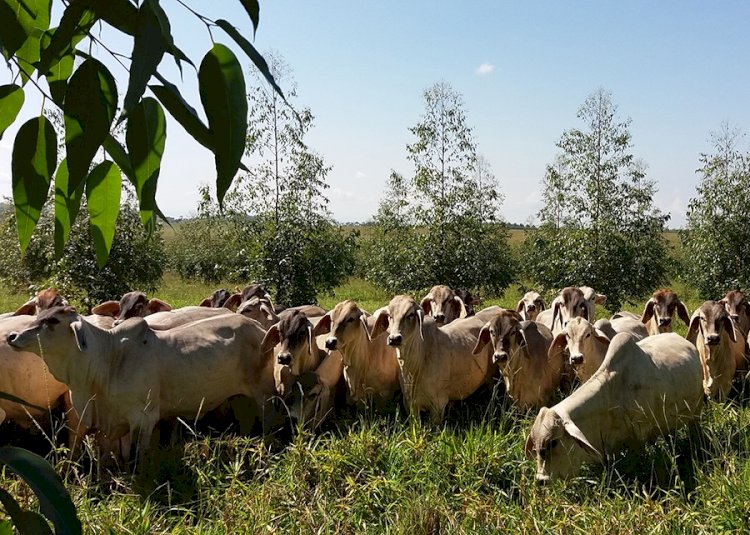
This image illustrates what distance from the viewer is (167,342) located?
7.09m

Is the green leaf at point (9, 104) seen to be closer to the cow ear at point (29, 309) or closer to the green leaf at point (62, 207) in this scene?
the green leaf at point (62, 207)

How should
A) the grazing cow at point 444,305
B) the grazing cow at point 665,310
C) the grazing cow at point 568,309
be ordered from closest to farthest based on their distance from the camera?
the grazing cow at point 568,309 < the grazing cow at point 665,310 < the grazing cow at point 444,305

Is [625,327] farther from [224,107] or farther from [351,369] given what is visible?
[224,107]

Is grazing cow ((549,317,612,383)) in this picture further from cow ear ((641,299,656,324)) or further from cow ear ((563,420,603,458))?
cow ear ((641,299,656,324))

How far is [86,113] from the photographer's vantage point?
2.75 ft

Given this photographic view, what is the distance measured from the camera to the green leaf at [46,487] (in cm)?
79

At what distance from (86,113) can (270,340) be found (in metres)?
6.98

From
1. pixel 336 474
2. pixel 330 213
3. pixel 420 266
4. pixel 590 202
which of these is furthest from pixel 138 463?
pixel 590 202

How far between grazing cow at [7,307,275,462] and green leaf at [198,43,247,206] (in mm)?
5916

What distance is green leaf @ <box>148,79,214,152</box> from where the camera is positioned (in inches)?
35.0

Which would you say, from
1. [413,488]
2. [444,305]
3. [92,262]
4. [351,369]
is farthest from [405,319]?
[92,262]

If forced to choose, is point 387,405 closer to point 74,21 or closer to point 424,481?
point 424,481

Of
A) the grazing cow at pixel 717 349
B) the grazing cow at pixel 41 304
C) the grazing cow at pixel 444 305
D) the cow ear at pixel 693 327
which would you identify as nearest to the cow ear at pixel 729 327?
the grazing cow at pixel 717 349

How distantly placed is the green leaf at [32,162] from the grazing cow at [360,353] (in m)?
6.41
